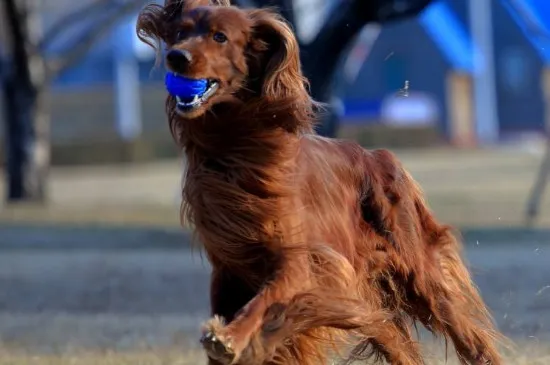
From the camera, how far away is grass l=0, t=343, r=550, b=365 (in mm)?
6059

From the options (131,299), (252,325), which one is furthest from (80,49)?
(252,325)

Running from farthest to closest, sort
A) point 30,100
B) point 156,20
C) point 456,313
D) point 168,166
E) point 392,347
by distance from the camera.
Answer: point 168,166, point 30,100, point 456,313, point 392,347, point 156,20

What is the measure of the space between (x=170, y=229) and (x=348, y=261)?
9.16 m

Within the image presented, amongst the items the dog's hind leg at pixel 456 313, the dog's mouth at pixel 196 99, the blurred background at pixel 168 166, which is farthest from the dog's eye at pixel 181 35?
the dog's hind leg at pixel 456 313

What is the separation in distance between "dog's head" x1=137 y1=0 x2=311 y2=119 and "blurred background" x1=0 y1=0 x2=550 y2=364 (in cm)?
96

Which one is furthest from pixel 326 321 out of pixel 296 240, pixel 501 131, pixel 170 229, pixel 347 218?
pixel 501 131

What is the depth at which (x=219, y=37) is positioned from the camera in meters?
4.00

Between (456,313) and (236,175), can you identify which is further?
(456,313)

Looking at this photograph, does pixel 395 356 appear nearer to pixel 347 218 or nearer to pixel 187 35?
pixel 347 218

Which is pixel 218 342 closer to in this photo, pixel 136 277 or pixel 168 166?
pixel 136 277

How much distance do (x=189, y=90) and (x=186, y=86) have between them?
18mm

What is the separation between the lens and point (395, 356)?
Result: 4.96 m

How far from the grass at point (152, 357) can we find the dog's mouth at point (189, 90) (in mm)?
2522

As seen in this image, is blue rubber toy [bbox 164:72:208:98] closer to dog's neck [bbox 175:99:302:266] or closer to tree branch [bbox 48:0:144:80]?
dog's neck [bbox 175:99:302:266]
